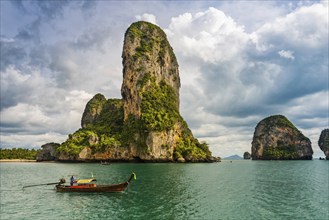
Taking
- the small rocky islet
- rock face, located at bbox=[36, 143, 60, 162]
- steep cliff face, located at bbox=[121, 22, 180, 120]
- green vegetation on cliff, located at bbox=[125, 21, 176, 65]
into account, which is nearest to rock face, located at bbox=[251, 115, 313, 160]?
the small rocky islet

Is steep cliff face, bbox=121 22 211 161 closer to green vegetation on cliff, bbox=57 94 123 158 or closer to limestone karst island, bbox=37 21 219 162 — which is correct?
limestone karst island, bbox=37 21 219 162

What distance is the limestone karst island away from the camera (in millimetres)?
111000

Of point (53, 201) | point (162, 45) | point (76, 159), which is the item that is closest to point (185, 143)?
point (76, 159)

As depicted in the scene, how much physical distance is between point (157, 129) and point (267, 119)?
105920mm

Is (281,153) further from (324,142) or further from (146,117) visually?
(146,117)

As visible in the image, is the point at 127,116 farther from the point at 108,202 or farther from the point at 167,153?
the point at 108,202

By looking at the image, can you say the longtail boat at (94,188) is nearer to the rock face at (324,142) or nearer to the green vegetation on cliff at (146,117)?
the green vegetation on cliff at (146,117)

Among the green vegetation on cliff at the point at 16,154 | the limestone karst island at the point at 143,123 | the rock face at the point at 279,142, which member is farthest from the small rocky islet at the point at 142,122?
the green vegetation on cliff at the point at 16,154

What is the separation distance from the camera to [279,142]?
177 meters

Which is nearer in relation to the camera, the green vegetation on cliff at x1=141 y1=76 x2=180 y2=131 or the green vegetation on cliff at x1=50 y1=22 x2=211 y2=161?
the green vegetation on cliff at x1=50 y1=22 x2=211 y2=161

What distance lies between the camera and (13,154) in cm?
16538

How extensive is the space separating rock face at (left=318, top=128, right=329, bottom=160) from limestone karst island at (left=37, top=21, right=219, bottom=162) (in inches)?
4150

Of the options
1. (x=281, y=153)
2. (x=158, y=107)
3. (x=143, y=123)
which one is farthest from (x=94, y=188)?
(x=281, y=153)

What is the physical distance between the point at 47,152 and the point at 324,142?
571 ft
